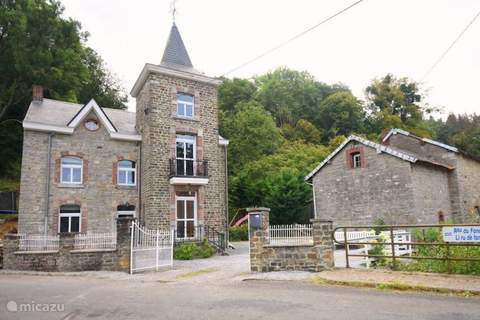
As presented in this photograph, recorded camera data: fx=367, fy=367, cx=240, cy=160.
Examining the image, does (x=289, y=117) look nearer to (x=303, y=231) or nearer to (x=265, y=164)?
(x=265, y=164)

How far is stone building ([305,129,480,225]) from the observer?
19.3 m

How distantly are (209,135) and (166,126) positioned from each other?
2546 mm

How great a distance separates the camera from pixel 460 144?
40.2 meters

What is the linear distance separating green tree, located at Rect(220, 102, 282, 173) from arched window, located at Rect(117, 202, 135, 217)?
1807 centimetres

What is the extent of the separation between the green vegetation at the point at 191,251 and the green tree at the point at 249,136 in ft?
67.0

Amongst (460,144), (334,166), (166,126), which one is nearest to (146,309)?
(166,126)

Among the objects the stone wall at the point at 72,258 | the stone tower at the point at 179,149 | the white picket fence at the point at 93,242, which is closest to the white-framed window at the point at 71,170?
the stone tower at the point at 179,149

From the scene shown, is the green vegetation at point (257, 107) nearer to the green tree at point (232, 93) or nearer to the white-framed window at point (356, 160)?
the green tree at point (232, 93)

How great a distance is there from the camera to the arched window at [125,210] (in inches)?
779

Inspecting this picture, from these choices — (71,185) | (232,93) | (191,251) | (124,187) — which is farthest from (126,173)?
(232,93)

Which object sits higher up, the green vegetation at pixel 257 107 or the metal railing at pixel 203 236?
the green vegetation at pixel 257 107

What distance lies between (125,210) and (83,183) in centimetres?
259

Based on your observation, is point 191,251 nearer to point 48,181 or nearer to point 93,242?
point 93,242

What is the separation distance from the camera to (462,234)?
8867mm
